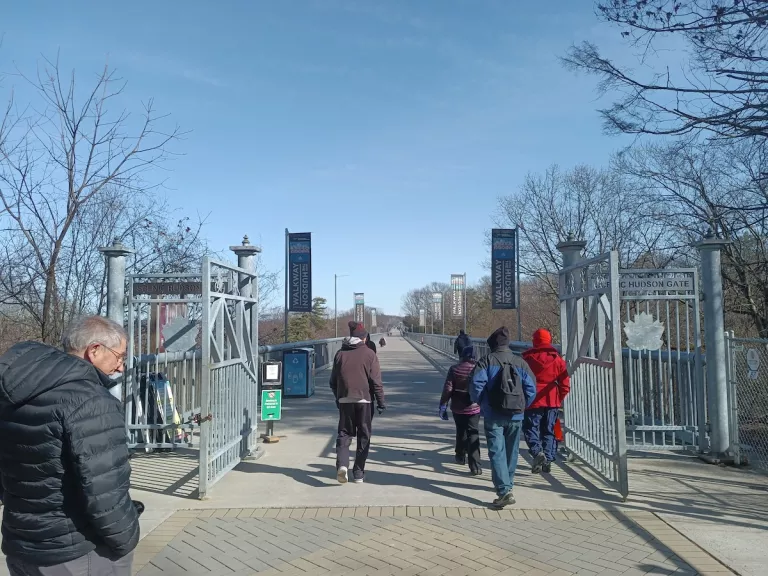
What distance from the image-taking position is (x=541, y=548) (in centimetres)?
489

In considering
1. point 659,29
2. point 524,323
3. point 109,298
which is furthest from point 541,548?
point 524,323

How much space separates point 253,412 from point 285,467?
3.13 ft

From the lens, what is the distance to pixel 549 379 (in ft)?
23.4

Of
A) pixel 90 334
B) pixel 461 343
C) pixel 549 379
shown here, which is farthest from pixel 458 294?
pixel 90 334

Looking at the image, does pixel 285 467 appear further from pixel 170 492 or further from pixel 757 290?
pixel 757 290

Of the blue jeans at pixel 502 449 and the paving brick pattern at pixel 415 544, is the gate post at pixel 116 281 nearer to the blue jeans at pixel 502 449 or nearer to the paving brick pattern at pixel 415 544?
the paving brick pattern at pixel 415 544

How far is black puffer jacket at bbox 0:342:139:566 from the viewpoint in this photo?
239 centimetres

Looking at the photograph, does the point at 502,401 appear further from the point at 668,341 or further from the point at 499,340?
the point at 668,341

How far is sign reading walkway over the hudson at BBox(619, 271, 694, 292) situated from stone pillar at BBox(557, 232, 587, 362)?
1.86 feet

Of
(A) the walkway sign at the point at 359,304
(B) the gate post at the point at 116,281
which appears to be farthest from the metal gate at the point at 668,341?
(A) the walkway sign at the point at 359,304

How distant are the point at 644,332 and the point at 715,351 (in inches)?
33.8

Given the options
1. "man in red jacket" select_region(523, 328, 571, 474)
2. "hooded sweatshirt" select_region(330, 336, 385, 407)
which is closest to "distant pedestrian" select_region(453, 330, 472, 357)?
"man in red jacket" select_region(523, 328, 571, 474)

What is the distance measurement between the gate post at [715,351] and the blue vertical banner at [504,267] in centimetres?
1092

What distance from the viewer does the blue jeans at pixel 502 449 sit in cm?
593
